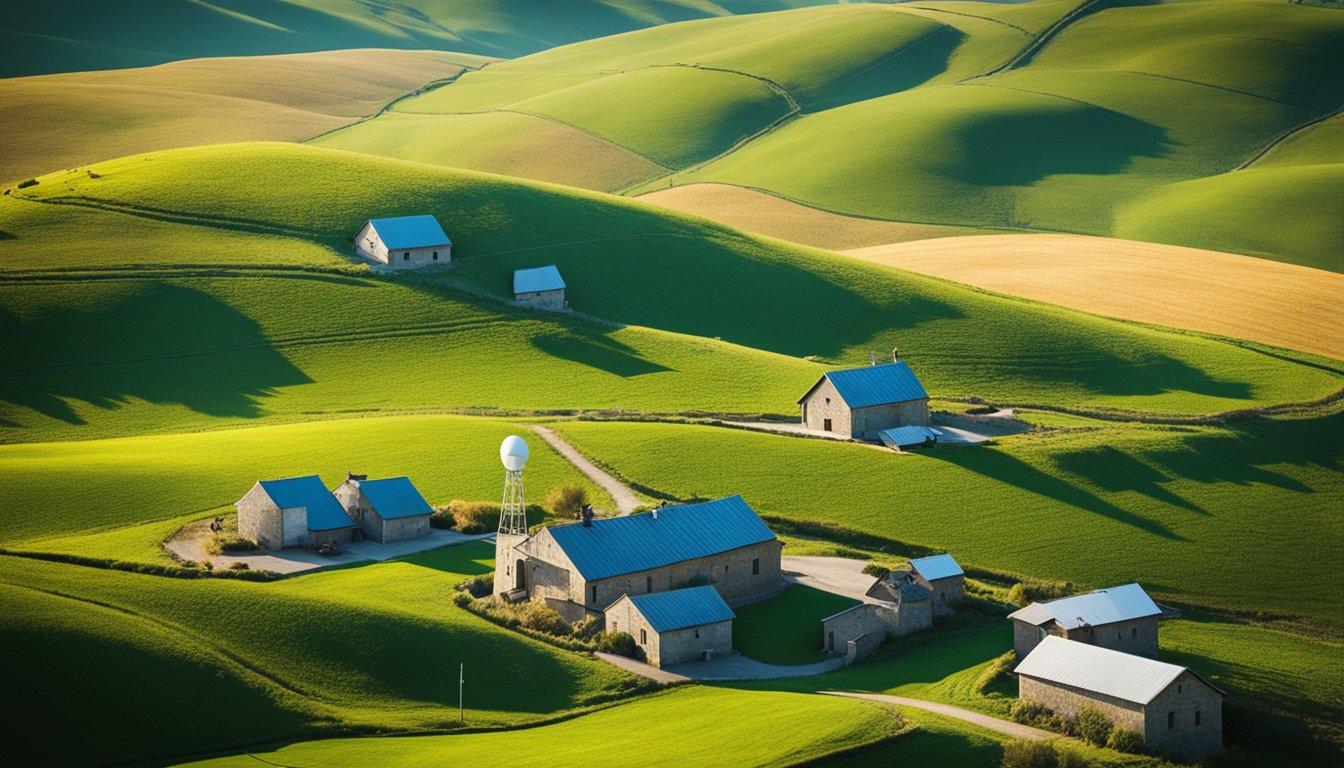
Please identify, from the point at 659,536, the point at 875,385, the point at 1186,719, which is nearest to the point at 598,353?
the point at 875,385

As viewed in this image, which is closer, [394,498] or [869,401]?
[394,498]

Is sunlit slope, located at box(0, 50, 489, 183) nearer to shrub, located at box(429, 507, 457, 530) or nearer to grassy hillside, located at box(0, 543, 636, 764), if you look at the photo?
shrub, located at box(429, 507, 457, 530)

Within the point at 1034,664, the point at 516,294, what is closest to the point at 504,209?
the point at 516,294

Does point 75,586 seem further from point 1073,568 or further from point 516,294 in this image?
point 516,294

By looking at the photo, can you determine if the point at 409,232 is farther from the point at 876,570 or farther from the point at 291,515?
the point at 876,570

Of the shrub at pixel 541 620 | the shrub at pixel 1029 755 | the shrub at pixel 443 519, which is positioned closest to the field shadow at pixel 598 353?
the shrub at pixel 443 519

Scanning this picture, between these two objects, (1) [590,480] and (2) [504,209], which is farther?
(2) [504,209]
